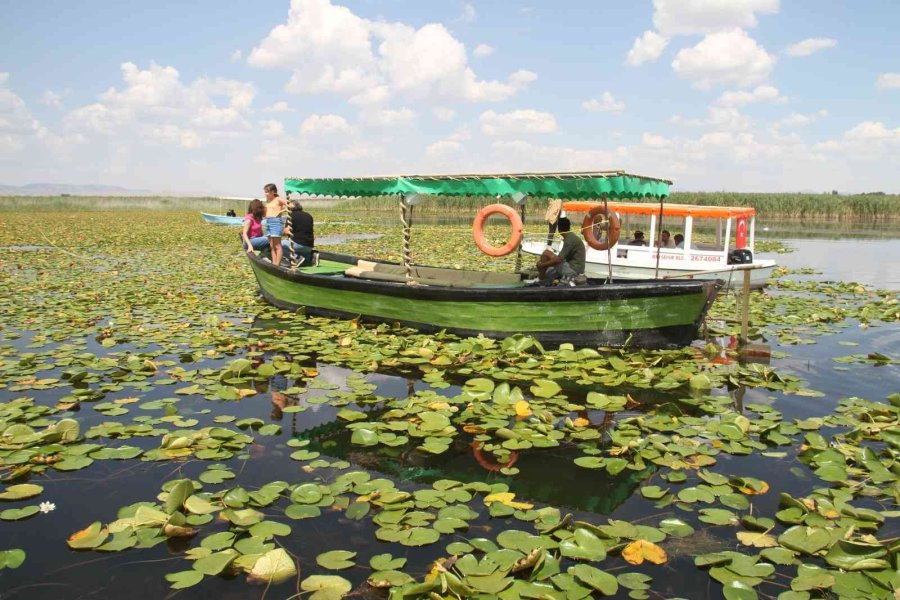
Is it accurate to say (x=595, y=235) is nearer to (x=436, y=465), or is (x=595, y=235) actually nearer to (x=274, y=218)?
(x=274, y=218)

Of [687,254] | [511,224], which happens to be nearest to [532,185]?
[511,224]

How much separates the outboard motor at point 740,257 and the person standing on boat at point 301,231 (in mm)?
8898

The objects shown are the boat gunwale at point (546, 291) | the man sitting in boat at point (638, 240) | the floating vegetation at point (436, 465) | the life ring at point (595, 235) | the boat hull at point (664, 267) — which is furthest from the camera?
the man sitting in boat at point (638, 240)

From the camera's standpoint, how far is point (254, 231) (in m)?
11.2

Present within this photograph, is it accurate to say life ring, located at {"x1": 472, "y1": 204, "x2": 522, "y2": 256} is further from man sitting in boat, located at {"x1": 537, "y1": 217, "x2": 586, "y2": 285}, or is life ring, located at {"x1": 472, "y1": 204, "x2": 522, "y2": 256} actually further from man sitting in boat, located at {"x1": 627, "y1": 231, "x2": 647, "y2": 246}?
man sitting in boat, located at {"x1": 627, "y1": 231, "x2": 647, "y2": 246}

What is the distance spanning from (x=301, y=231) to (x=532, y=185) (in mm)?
5036

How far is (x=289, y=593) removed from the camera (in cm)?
302

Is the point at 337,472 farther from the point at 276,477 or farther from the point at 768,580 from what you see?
the point at 768,580

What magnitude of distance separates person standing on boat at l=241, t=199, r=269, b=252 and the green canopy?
101 inches

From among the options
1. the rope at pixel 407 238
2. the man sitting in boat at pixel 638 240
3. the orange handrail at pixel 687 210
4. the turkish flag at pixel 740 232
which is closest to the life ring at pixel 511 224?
the rope at pixel 407 238

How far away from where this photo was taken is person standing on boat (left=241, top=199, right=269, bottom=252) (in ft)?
35.6

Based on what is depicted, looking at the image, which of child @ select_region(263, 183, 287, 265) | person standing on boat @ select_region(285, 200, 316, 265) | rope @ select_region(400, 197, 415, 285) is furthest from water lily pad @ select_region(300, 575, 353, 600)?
person standing on boat @ select_region(285, 200, 316, 265)

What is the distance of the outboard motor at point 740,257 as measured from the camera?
12.9m

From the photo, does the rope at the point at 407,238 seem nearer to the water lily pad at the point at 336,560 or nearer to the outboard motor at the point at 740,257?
the water lily pad at the point at 336,560
